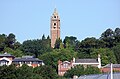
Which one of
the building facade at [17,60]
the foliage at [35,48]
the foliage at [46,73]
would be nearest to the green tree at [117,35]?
the foliage at [35,48]

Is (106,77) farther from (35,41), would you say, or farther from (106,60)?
(35,41)

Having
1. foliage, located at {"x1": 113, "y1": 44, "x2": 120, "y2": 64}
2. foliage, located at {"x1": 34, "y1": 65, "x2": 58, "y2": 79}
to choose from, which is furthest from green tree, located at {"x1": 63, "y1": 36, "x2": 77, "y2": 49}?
foliage, located at {"x1": 34, "y1": 65, "x2": 58, "y2": 79}

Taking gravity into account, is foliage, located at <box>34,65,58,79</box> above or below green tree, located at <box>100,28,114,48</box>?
below

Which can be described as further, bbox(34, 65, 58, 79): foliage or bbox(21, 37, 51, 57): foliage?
bbox(21, 37, 51, 57): foliage

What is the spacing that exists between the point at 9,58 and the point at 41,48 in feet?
85.4

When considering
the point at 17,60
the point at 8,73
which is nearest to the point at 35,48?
the point at 17,60

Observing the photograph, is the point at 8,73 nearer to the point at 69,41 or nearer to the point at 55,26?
the point at 69,41

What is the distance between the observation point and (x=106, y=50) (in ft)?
421

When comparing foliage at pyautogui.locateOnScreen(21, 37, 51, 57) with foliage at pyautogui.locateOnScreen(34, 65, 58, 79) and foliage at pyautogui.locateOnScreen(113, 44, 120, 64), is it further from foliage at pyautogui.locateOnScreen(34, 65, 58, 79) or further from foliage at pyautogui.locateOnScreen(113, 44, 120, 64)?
foliage at pyautogui.locateOnScreen(34, 65, 58, 79)

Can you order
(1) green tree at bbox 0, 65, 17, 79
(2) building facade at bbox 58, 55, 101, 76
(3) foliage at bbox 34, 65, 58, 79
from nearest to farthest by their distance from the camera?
1. (1) green tree at bbox 0, 65, 17, 79
2. (3) foliage at bbox 34, 65, 58, 79
3. (2) building facade at bbox 58, 55, 101, 76

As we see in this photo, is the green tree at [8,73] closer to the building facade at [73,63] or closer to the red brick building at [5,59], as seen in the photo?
the red brick building at [5,59]

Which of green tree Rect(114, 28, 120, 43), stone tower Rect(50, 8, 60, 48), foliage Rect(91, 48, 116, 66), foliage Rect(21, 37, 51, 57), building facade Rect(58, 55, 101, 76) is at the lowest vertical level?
building facade Rect(58, 55, 101, 76)

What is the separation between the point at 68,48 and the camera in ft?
461

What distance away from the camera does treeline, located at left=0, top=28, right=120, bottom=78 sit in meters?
124
